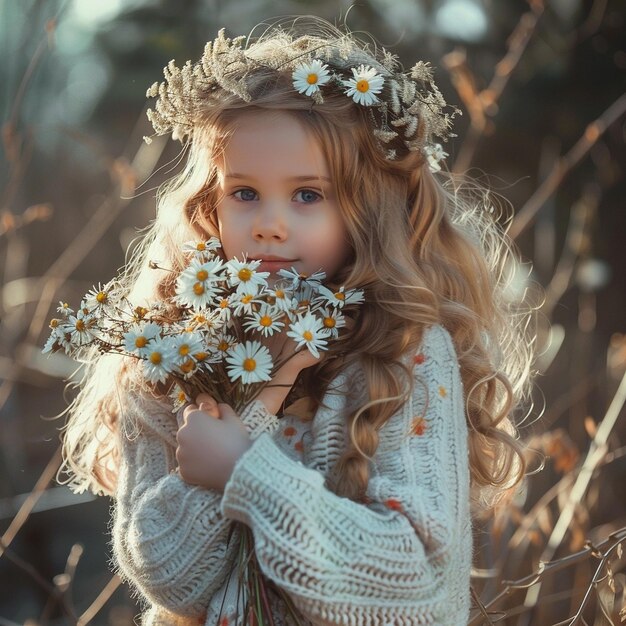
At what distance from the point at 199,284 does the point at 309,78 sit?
471 mm

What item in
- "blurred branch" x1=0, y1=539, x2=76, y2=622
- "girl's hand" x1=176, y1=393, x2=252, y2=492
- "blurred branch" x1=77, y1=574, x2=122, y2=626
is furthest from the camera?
"blurred branch" x1=77, y1=574, x2=122, y2=626

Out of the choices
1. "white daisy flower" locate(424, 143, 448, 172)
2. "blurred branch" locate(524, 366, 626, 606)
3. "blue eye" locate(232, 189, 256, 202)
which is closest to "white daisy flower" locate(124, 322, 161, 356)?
"blue eye" locate(232, 189, 256, 202)

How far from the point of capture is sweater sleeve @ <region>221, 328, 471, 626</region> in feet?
4.94

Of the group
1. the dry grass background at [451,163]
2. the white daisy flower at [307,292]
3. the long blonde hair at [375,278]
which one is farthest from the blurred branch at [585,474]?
the white daisy flower at [307,292]

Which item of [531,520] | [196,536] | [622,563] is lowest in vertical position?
[622,563]

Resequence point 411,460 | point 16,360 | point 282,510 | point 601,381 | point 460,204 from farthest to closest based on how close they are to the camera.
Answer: point 601,381
point 16,360
point 460,204
point 411,460
point 282,510

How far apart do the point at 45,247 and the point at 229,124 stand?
2623 mm

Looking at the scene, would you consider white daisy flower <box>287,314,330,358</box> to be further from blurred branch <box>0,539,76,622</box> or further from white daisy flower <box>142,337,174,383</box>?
blurred branch <box>0,539,76,622</box>

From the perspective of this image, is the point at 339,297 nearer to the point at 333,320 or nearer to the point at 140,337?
the point at 333,320

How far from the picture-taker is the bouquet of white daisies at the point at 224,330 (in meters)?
1.59

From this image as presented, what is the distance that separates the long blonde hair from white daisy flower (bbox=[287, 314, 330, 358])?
14 cm

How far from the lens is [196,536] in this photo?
5.44 ft

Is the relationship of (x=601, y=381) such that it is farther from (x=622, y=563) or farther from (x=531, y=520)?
(x=531, y=520)

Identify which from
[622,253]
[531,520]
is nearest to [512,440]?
[531,520]
